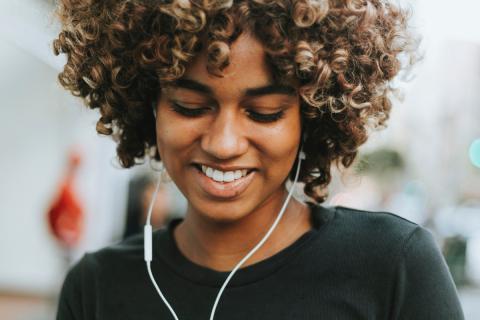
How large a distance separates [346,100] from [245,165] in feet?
1.17

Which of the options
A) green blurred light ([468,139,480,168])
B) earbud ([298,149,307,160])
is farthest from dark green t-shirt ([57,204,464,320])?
green blurred light ([468,139,480,168])

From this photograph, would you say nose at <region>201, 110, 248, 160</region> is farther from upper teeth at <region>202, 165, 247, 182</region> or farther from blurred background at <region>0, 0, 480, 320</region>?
blurred background at <region>0, 0, 480, 320</region>

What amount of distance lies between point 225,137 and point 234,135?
26mm

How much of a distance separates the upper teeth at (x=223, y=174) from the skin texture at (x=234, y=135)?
3 centimetres

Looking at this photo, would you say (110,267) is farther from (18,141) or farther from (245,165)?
(18,141)

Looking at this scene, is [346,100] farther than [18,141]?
No

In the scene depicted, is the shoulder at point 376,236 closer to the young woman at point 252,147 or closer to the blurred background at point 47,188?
the young woman at point 252,147

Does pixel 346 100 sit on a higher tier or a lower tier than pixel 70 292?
higher

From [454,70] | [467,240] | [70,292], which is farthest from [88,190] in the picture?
[454,70]

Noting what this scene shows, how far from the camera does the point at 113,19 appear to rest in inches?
83.2

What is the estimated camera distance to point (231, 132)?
1.93 metres

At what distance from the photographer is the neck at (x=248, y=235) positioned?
2250mm

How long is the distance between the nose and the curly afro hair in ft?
0.39

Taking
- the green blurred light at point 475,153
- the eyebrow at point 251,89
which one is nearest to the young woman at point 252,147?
the eyebrow at point 251,89
